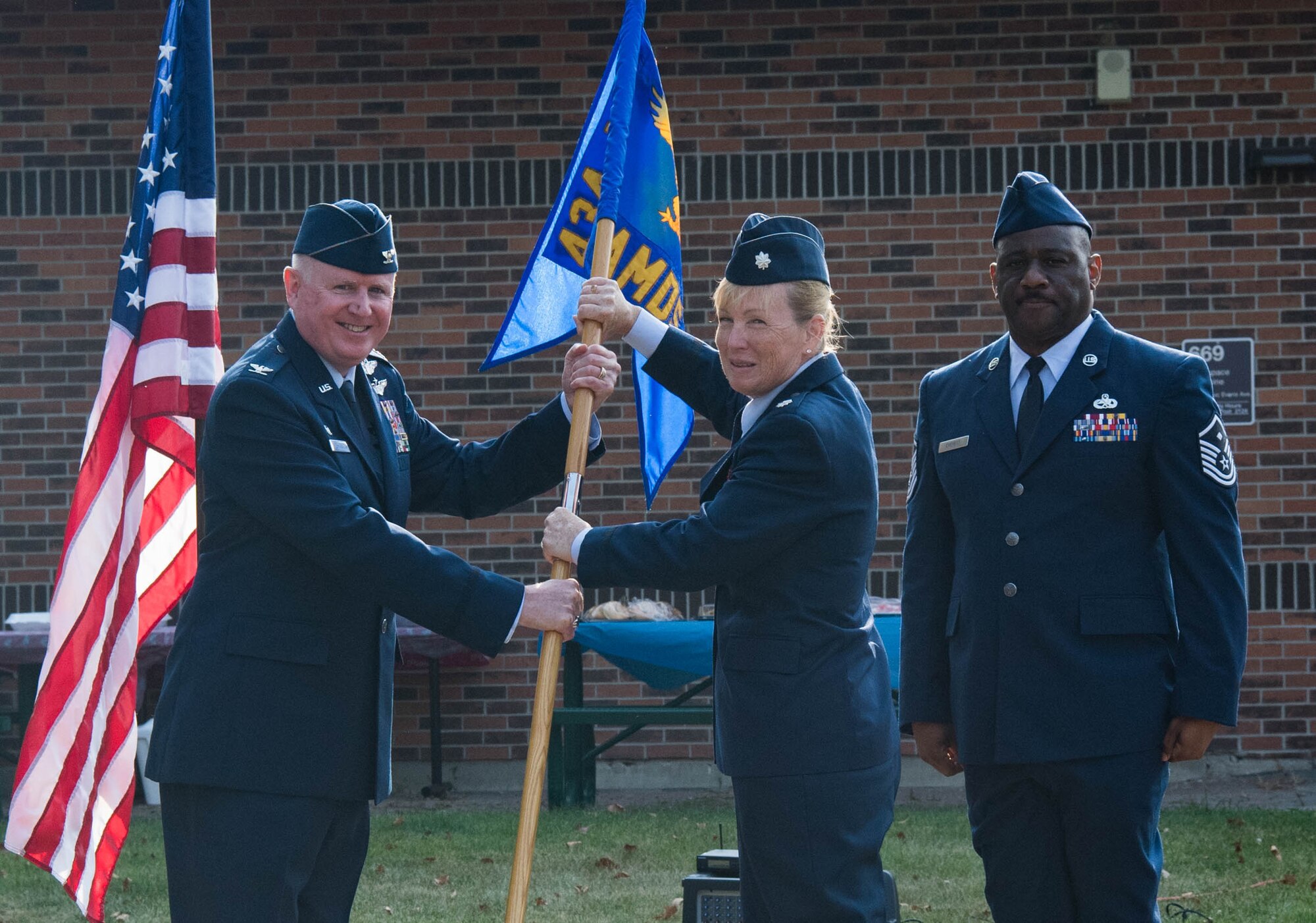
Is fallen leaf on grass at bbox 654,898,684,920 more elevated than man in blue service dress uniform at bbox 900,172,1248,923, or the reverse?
man in blue service dress uniform at bbox 900,172,1248,923

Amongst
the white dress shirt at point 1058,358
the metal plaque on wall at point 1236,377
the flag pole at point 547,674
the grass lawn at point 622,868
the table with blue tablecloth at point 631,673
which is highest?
the metal plaque on wall at point 1236,377

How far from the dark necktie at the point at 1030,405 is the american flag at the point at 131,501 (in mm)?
2571

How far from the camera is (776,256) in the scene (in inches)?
136

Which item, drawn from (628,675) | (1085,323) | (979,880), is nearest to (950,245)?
(628,675)

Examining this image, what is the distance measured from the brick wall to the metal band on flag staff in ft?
13.6

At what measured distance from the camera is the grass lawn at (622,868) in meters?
5.75

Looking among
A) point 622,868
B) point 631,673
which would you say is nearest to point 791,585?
point 622,868

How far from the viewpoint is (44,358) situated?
8.62m

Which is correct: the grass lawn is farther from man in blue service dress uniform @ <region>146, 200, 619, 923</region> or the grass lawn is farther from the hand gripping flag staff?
man in blue service dress uniform @ <region>146, 200, 619, 923</region>

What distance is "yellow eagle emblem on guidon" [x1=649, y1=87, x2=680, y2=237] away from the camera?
4.55 meters

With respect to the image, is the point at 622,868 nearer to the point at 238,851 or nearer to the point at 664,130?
the point at 664,130

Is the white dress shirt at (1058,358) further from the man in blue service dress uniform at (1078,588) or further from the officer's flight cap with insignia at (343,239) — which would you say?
the officer's flight cap with insignia at (343,239)

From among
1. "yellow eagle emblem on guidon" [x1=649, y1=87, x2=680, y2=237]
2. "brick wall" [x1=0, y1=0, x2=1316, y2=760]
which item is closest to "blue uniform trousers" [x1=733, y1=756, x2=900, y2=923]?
"yellow eagle emblem on guidon" [x1=649, y1=87, x2=680, y2=237]

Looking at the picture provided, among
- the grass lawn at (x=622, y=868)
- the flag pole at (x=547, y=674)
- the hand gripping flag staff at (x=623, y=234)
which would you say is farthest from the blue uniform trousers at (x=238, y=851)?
the grass lawn at (x=622, y=868)
